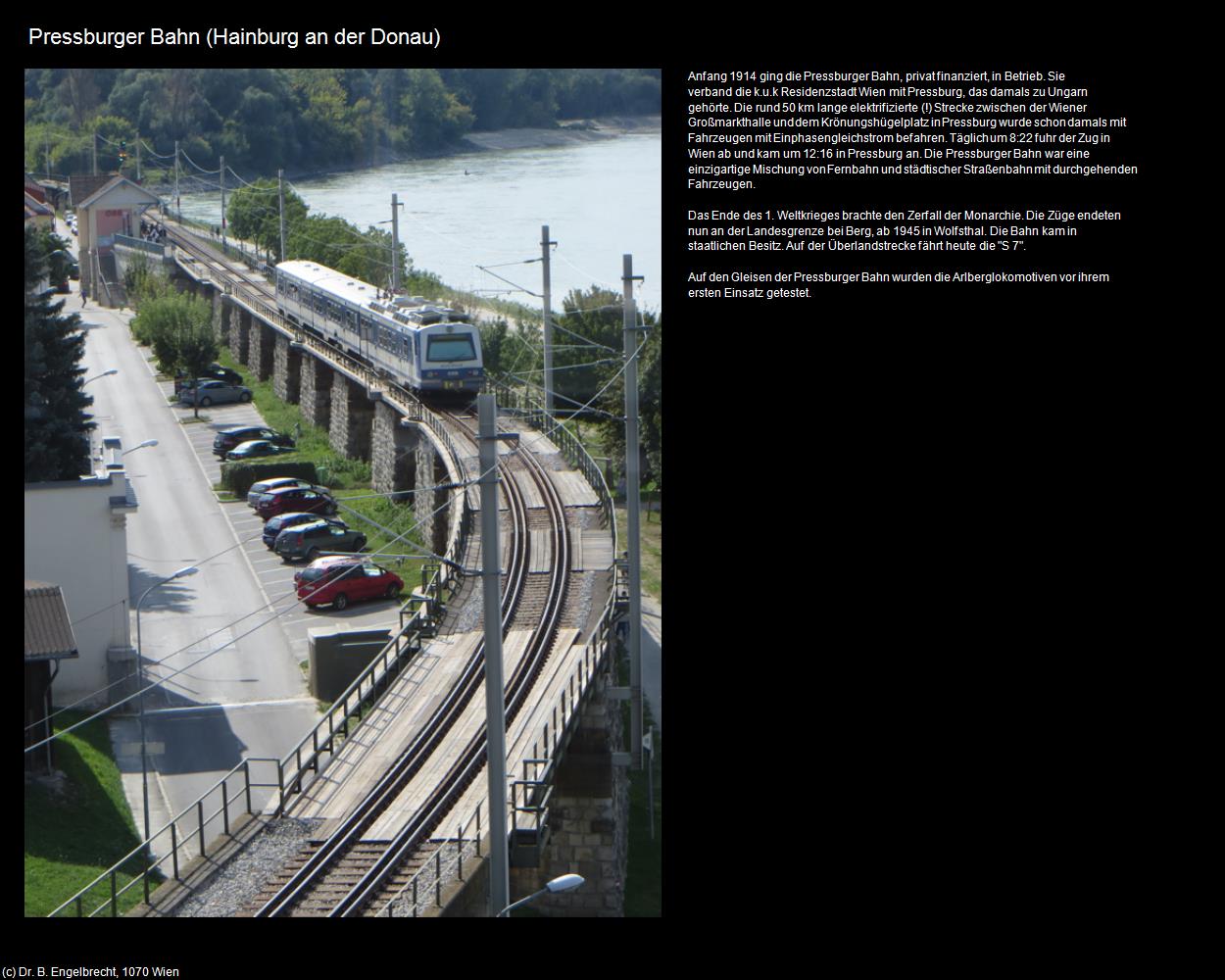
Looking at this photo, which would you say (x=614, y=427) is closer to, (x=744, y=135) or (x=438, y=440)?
(x=438, y=440)

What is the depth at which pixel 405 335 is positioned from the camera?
1305 inches

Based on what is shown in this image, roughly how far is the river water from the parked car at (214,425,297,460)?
32.3 ft

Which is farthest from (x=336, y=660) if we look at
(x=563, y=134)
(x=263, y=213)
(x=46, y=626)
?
(x=563, y=134)

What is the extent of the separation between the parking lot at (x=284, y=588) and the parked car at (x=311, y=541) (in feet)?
0.84

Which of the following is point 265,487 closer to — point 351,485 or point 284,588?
point 351,485

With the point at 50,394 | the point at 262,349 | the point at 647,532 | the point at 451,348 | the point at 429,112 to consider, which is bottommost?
the point at 647,532

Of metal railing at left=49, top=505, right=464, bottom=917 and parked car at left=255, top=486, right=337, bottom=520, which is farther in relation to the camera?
parked car at left=255, top=486, right=337, bottom=520

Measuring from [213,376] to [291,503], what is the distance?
48.1 ft

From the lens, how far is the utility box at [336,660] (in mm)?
22984

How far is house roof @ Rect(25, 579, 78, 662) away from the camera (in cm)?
1930

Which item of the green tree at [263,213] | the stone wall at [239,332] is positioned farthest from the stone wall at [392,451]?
the green tree at [263,213]

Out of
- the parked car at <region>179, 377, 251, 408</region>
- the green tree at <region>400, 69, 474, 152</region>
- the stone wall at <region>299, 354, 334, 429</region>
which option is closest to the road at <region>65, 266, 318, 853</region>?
the stone wall at <region>299, 354, 334, 429</region>

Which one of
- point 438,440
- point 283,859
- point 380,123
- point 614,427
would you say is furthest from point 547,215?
point 283,859

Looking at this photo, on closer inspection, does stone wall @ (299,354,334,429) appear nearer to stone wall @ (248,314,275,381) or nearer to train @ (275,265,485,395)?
train @ (275,265,485,395)
